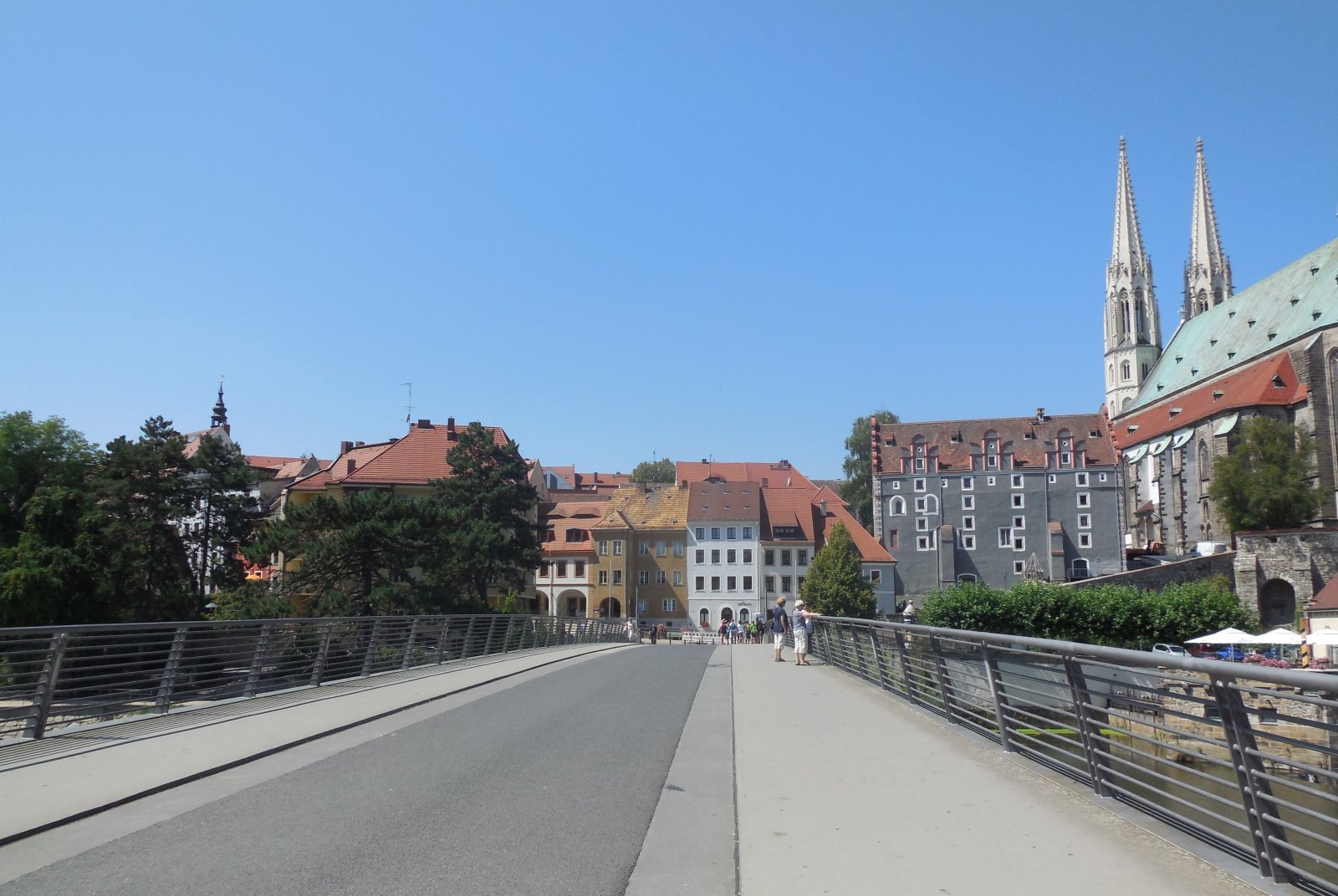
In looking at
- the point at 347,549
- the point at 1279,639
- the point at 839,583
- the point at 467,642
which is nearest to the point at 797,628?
the point at 467,642

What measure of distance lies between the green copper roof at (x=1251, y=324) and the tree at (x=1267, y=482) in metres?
13.0

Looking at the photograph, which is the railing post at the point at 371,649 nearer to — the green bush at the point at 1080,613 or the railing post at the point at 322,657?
the railing post at the point at 322,657

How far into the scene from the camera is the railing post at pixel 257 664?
14.7 metres

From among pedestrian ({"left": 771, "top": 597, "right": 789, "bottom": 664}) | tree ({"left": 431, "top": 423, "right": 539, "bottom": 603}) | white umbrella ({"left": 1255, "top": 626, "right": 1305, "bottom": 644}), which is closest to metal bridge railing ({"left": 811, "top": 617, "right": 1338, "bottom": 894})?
pedestrian ({"left": 771, "top": 597, "right": 789, "bottom": 664})

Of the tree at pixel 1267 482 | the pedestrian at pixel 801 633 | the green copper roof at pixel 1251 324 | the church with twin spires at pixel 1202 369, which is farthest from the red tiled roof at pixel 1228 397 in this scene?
the pedestrian at pixel 801 633

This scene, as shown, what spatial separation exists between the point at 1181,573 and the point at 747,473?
46.4 m

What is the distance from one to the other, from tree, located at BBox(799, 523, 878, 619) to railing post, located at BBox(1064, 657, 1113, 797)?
7186cm

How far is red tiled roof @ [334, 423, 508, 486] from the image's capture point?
238 feet

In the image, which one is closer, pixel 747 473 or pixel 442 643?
pixel 442 643

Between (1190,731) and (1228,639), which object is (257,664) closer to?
(1190,731)

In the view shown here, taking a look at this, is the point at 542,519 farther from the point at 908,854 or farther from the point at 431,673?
the point at 908,854

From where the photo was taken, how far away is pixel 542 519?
323ft

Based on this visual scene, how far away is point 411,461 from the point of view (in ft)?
244

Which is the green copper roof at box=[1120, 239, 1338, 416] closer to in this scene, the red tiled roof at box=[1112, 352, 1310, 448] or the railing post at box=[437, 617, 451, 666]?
the red tiled roof at box=[1112, 352, 1310, 448]
